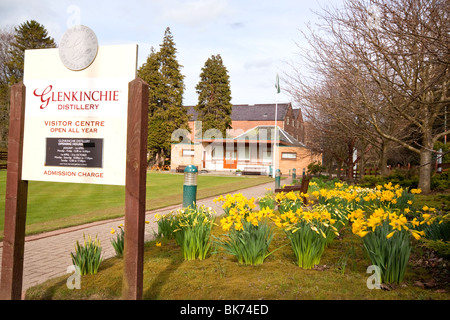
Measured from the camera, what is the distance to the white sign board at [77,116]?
10.1ft

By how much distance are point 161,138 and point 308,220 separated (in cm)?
3606

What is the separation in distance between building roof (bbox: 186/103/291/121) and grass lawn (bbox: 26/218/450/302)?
159 feet

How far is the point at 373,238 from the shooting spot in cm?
338

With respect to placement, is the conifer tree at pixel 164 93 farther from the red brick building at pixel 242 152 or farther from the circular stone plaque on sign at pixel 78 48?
the circular stone plaque on sign at pixel 78 48

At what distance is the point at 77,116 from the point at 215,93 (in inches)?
1534

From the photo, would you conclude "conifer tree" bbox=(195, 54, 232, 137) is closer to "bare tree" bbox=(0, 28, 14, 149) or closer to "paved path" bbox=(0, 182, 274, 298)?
"bare tree" bbox=(0, 28, 14, 149)

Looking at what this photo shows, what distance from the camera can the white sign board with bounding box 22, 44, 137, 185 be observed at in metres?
3.08

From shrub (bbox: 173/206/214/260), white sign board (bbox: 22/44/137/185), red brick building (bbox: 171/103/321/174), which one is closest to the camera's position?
white sign board (bbox: 22/44/137/185)

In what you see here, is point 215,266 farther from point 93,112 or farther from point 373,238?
point 93,112

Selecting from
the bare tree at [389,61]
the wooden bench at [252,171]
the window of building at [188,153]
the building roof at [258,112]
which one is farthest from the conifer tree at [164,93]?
the bare tree at [389,61]

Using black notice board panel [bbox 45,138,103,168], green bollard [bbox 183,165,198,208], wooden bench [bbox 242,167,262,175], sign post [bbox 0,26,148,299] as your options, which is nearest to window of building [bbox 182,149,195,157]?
wooden bench [bbox 242,167,262,175]

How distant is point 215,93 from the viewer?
4144 centimetres

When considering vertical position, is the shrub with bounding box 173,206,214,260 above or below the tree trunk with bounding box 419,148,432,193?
below
